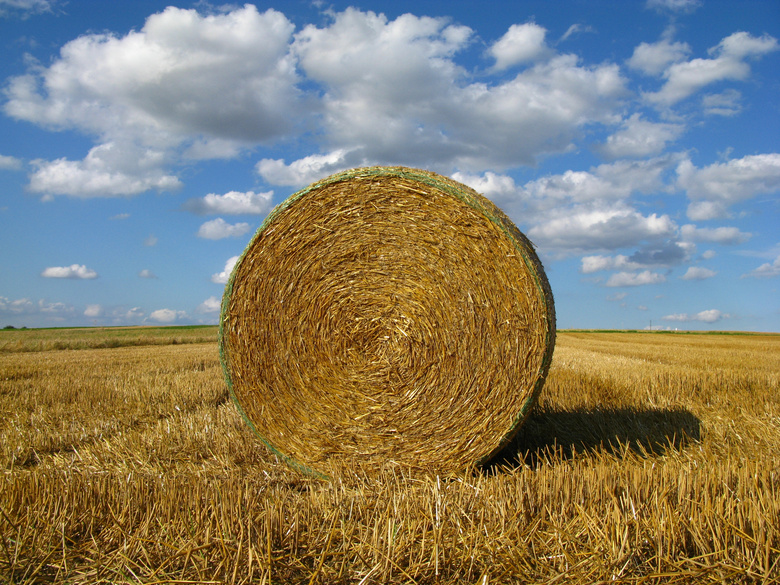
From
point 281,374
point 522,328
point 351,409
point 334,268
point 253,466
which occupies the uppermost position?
point 334,268

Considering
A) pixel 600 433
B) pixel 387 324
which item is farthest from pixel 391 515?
pixel 600 433

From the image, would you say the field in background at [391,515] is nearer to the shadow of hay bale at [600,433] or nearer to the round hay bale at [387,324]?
the shadow of hay bale at [600,433]

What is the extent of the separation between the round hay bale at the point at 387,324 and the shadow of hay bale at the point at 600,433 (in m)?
0.65

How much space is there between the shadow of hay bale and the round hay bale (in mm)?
646

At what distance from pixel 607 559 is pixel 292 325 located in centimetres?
253

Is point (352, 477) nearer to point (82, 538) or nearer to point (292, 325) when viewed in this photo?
point (292, 325)

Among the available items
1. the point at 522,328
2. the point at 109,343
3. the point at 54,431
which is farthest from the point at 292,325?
the point at 109,343

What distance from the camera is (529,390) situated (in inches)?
136

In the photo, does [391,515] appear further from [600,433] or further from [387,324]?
[600,433]

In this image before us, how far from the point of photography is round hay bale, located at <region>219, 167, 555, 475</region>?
347 centimetres

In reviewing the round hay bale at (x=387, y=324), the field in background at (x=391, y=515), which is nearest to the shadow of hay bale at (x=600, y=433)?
the field in background at (x=391, y=515)

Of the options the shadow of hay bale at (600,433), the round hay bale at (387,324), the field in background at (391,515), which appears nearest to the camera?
the field in background at (391,515)

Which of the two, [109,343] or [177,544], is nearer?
[177,544]

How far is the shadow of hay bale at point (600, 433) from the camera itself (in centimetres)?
409
